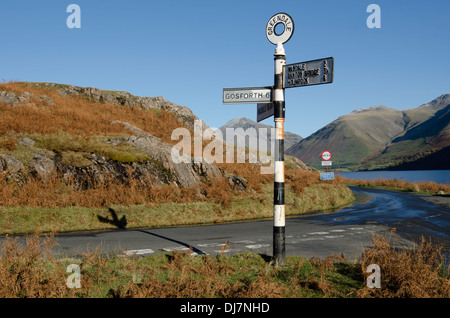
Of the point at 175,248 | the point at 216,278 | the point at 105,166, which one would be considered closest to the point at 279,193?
the point at 216,278

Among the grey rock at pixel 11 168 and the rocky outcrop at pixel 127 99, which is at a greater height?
the rocky outcrop at pixel 127 99

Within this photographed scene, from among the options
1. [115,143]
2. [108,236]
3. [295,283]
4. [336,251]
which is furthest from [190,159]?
[295,283]

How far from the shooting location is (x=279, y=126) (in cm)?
673

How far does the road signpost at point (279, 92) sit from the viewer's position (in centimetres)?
647

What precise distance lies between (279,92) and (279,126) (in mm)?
711

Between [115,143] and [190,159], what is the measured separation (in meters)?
4.92

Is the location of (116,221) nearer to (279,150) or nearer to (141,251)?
(141,251)

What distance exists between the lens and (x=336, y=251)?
31.6ft

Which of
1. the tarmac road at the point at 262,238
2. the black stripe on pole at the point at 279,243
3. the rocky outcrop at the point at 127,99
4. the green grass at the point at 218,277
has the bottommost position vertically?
the tarmac road at the point at 262,238

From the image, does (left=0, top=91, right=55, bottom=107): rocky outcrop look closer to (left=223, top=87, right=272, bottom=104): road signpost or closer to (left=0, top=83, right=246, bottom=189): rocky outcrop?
(left=0, top=83, right=246, bottom=189): rocky outcrop

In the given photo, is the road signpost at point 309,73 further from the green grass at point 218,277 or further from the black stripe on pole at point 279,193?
the green grass at point 218,277

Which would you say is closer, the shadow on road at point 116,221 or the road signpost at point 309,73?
the road signpost at point 309,73

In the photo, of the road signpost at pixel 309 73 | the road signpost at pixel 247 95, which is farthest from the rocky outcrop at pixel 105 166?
the road signpost at pixel 309 73
